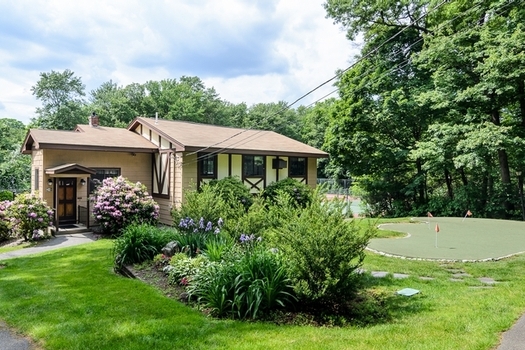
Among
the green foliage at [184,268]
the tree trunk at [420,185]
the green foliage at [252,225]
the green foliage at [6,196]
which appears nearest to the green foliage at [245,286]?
the green foliage at [184,268]

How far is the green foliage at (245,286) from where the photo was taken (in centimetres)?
422

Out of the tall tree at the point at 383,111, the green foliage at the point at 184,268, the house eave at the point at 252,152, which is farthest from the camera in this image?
the tall tree at the point at 383,111

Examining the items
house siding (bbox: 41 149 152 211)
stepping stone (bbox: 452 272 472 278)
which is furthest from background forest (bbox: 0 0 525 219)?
stepping stone (bbox: 452 272 472 278)

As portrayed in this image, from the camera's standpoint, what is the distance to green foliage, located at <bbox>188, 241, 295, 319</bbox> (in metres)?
4.22

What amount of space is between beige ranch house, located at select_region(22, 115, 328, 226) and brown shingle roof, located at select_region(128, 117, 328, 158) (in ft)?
0.12

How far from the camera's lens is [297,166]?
15.8 meters

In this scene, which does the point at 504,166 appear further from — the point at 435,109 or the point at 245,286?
the point at 245,286

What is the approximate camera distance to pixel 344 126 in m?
19.8

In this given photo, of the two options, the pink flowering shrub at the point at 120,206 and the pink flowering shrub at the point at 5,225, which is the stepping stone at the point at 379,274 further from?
the pink flowering shrub at the point at 5,225

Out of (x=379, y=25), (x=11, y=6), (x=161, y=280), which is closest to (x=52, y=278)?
(x=161, y=280)

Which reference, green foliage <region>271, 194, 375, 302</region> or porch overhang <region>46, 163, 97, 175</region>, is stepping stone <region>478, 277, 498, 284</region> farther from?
porch overhang <region>46, 163, 97, 175</region>

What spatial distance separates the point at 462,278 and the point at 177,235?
5164 mm

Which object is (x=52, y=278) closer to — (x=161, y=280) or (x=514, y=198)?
(x=161, y=280)

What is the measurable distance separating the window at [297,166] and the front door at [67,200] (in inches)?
342
